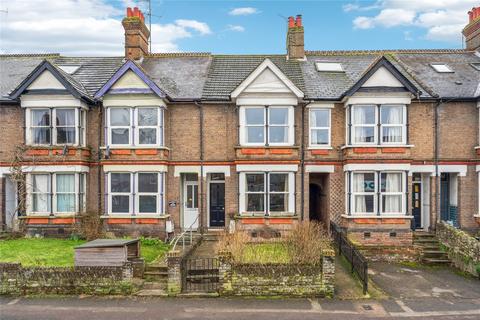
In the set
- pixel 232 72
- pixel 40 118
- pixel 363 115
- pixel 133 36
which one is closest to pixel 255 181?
pixel 363 115

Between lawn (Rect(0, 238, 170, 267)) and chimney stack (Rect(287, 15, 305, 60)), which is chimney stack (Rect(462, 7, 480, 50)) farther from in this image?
lawn (Rect(0, 238, 170, 267))

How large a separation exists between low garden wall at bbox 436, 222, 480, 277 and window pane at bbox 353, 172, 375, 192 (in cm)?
371

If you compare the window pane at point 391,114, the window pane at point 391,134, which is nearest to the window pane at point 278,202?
the window pane at point 391,134

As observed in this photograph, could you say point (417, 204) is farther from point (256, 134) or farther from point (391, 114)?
point (256, 134)

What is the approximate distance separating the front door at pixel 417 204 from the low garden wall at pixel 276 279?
9846mm

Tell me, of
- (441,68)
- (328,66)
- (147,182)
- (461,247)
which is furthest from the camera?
(328,66)

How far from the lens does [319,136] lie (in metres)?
18.8

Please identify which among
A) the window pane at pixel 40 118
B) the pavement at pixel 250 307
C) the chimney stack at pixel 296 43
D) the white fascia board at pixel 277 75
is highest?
the chimney stack at pixel 296 43

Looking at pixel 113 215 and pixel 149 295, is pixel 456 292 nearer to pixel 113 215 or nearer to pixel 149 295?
pixel 149 295

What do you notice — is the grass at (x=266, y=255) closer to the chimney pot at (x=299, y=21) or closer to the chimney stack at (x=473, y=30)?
the chimney pot at (x=299, y=21)

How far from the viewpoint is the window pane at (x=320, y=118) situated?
1875cm

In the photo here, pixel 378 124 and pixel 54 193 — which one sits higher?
pixel 378 124

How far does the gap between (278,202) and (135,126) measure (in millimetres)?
7912

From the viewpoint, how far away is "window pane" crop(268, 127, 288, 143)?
1816 cm
